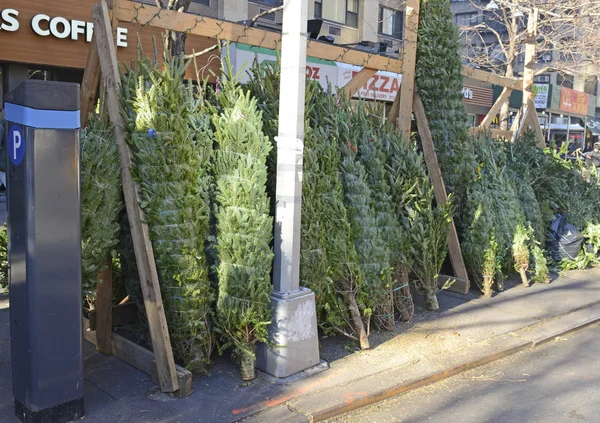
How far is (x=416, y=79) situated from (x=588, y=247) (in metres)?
4.09

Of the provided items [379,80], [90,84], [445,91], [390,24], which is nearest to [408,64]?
[445,91]

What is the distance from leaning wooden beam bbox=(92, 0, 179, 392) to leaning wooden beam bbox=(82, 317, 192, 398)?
0.06 meters

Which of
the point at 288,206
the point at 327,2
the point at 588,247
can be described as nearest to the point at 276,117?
the point at 288,206

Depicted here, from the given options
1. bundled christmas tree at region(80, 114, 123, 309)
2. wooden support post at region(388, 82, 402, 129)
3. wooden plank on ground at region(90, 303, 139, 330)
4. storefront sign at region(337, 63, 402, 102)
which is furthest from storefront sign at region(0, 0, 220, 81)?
bundled christmas tree at region(80, 114, 123, 309)

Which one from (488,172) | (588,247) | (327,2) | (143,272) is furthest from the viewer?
(327,2)

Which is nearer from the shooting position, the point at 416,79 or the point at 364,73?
the point at 364,73

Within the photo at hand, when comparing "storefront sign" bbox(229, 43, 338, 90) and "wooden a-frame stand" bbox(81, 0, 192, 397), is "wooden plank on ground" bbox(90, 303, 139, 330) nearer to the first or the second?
"wooden a-frame stand" bbox(81, 0, 192, 397)

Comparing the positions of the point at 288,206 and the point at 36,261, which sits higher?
the point at 288,206

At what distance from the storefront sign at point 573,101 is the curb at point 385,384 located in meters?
33.5

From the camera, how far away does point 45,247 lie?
11.9ft

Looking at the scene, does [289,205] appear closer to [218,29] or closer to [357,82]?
[218,29]

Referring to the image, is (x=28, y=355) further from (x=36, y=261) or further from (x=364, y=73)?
(x=364, y=73)

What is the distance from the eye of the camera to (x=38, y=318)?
3637mm

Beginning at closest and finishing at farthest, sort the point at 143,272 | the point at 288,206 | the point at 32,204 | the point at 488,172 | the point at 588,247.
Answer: the point at 32,204, the point at 143,272, the point at 288,206, the point at 488,172, the point at 588,247
